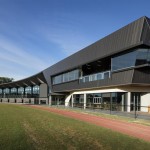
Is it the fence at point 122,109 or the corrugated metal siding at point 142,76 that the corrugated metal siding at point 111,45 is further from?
the fence at point 122,109

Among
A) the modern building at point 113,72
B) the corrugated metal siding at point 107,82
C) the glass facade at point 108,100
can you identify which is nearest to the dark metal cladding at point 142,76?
the modern building at point 113,72

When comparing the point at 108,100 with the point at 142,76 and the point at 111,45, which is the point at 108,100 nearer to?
the point at 111,45

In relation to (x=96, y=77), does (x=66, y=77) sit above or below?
above

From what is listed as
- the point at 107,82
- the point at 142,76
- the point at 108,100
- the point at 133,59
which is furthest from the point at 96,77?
the point at 133,59

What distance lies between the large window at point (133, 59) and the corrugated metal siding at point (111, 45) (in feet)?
3.02

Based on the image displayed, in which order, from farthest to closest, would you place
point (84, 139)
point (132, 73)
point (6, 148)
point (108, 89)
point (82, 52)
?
point (82, 52)
point (108, 89)
point (132, 73)
point (84, 139)
point (6, 148)

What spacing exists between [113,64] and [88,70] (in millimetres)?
14681

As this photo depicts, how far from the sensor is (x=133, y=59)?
31125 millimetres

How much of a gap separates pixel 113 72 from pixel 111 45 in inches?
136

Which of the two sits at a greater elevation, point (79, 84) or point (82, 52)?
point (82, 52)

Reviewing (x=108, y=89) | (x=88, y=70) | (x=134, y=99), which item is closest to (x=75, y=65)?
(x=88, y=70)

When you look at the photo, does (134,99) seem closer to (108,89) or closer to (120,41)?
(108,89)

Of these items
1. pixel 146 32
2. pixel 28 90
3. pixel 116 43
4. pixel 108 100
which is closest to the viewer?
pixel 146 32

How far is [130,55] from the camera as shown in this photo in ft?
104
